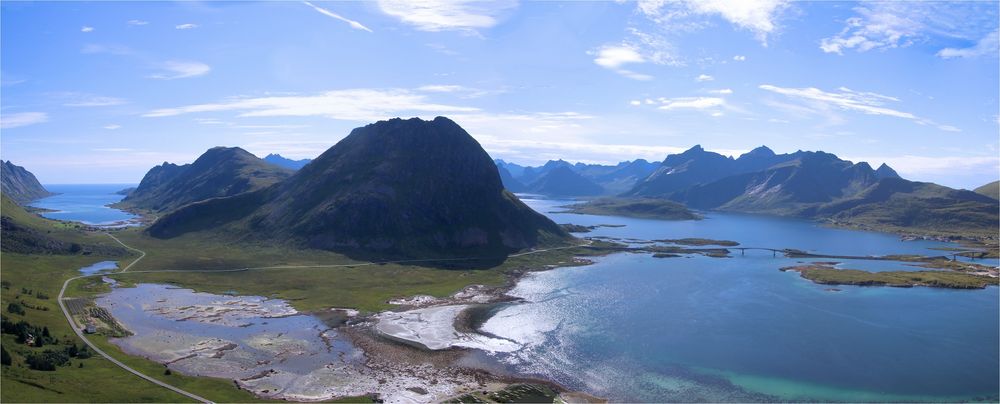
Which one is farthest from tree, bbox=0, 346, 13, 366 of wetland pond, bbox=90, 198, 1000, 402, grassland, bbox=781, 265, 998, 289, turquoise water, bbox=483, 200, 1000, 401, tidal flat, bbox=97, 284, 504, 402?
grassland, bbox=781, 265, 998, 289

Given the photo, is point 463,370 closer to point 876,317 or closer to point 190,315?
point 190,315

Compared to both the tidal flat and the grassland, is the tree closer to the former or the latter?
the tidal flat

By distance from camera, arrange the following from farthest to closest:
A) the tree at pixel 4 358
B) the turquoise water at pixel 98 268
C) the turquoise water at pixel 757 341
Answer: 1. the turquoise water at pixel 98 268
2. the turquoise water at pixel 757 341
3. the tree at pixel 4 358

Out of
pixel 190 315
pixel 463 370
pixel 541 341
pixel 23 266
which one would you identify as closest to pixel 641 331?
pixel 541 341

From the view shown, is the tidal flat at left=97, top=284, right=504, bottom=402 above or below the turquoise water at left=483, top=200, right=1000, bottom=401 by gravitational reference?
below

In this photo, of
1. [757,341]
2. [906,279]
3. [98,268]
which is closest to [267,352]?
[757,341]

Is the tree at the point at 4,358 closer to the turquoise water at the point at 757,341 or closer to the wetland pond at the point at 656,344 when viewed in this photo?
the wetland pond at the point at 656,344

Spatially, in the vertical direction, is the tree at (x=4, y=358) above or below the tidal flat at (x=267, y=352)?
above

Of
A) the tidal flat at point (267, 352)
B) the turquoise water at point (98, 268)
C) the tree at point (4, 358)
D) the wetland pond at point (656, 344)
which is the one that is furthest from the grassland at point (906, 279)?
the turquoise water at point (98, 268)

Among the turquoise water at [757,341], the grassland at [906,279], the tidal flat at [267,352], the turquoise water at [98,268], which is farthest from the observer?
the grassland at [906,279]
